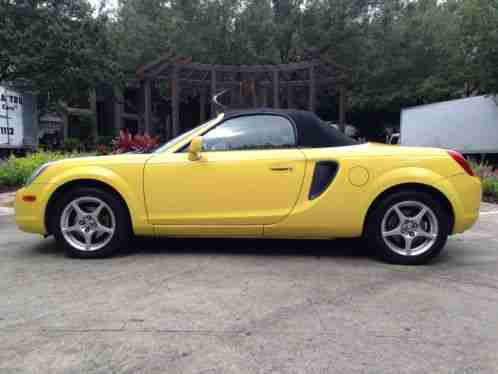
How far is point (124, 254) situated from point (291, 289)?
1.87 meters

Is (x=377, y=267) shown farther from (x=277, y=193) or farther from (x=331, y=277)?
(x=277, y=193)

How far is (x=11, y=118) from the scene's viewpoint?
1286cm

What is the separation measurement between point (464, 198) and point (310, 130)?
1.54m

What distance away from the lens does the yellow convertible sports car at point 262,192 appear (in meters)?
3.87

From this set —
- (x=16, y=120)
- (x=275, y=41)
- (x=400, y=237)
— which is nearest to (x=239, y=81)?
(x=275, y=41)

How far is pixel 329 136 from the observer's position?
162 inches

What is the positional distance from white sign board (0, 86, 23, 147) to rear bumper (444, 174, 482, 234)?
12693mm

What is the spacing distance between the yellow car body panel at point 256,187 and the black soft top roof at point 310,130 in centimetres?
10

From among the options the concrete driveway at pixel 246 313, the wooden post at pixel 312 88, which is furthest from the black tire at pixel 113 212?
the wooden post at pixel 312 88

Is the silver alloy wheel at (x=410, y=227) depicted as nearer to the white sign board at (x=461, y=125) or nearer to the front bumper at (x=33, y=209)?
the front bumper at (x=33, y=209)

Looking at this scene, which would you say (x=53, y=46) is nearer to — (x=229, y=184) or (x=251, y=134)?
(x=251, y=134)

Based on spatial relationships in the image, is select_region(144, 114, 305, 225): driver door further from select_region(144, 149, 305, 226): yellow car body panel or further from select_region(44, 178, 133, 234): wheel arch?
select_region(44, 178, 133, 234): wheel arch

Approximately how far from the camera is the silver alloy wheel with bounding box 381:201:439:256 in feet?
12.7

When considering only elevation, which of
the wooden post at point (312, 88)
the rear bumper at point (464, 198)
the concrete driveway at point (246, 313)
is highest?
the wooden post at point (312, 88)
